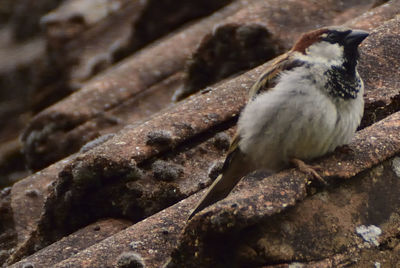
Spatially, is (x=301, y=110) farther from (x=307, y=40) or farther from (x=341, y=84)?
(x=307, y=40)

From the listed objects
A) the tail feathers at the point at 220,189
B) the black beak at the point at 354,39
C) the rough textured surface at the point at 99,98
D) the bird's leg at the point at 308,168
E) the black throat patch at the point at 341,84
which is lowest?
the rough textured surface at the point at 99,98

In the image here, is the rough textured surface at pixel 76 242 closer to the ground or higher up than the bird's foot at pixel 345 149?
closer to the ground

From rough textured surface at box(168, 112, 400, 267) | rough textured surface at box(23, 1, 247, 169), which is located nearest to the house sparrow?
rough textured surface at box(168, 112, 400, 267)

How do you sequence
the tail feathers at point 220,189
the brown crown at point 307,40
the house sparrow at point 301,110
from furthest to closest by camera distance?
1. the brown crown at point 307,40
2. the tail feathers at point 220,189
3. the house sparrow at point 301,110

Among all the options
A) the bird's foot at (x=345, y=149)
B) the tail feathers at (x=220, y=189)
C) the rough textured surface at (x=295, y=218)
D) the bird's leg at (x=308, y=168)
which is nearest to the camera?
the rough textured surface at (x=295, y=218)

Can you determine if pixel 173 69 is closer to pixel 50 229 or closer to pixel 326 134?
pixel 50 229

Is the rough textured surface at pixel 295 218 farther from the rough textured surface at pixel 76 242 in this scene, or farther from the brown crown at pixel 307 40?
the rough textured surface at pixel 76 242

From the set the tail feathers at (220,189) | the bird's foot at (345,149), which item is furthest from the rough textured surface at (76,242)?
the bird's foot at (345,149)

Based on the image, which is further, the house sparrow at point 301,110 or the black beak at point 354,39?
the black beak at point 354,39

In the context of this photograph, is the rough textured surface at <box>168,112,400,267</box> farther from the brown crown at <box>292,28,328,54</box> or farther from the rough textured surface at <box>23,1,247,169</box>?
the rough textured surface at <box>23,1,247,169</box>
